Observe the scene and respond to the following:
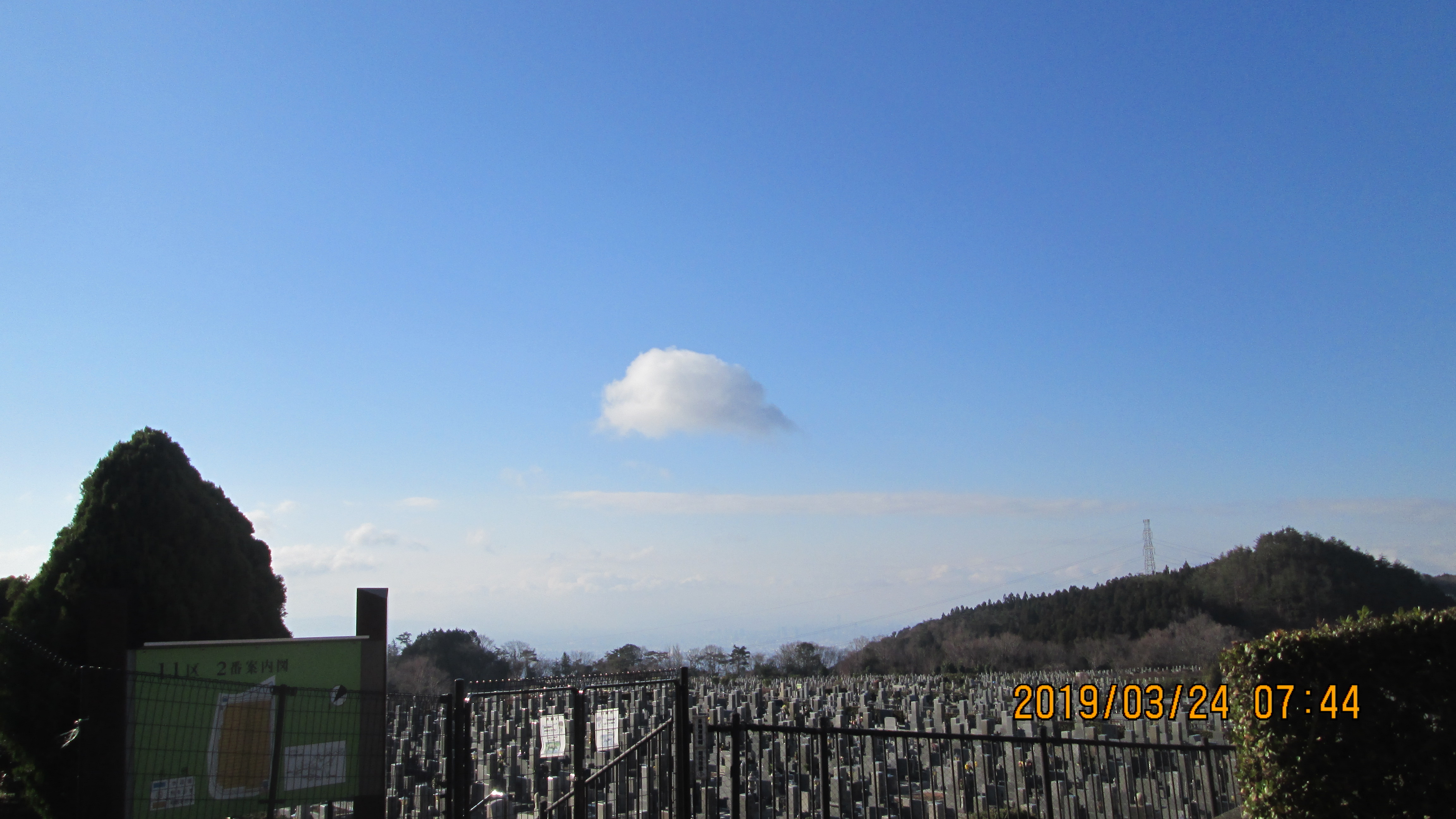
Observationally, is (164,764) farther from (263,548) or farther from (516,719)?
(516,719)

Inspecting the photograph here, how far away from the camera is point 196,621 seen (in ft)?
30.2

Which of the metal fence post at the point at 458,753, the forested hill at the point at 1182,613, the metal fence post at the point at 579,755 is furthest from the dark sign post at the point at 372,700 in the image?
the forested hill at the point at 1182,613

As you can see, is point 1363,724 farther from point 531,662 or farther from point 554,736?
point 531,662

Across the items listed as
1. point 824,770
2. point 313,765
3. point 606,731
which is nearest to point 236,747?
point 313,765

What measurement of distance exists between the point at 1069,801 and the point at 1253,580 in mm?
59214

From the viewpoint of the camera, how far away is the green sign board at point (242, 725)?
6.58 m

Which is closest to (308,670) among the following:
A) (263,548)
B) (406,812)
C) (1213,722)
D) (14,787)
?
(406,812)

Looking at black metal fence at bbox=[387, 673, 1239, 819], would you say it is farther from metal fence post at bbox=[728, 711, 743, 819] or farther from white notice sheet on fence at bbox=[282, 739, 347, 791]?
white notice sheet on fence at bbox=[282, 739, 347, 791]

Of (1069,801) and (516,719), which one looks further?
(516,719)

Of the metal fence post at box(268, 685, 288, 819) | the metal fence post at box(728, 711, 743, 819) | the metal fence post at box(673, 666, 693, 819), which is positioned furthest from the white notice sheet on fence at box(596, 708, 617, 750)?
the metal fence post at box(268, 685, 288, 819)

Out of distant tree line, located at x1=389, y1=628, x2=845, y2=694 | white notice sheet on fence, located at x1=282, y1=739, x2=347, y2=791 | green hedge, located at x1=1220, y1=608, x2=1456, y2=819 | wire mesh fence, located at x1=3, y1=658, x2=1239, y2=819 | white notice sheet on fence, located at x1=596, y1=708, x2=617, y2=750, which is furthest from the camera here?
distant tree line, located at x1=389, y1=628, x2=845, y2=694

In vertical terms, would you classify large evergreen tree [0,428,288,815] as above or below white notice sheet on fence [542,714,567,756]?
above

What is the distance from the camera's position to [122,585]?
8648 mm

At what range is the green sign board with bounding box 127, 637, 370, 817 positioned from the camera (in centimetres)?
658
